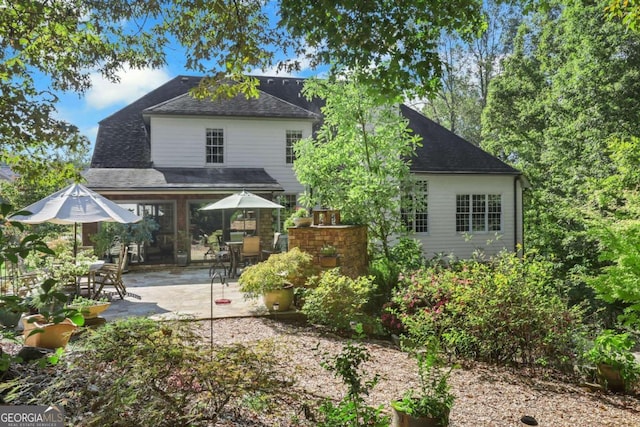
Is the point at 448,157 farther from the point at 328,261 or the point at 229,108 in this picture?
the point at 328,261

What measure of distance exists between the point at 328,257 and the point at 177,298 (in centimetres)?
366

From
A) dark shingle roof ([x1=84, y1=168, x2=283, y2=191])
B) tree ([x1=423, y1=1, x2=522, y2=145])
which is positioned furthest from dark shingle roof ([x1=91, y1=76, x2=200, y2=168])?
tree ([x1=423, y1=1, x2=522, y2=145])

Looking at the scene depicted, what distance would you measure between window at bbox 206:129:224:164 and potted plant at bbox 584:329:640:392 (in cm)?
1459

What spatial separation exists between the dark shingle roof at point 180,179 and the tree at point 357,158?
13.4 feet

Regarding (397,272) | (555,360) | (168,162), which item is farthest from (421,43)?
(168,162)

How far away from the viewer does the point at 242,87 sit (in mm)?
5520

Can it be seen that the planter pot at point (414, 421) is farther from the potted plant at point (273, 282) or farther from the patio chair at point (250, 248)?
the patio chair at point (250, 248)

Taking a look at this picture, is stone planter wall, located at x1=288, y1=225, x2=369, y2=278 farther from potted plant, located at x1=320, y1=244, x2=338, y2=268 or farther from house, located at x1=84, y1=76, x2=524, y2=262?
house, located at x1=84, y1=76, x2=524, y2=262

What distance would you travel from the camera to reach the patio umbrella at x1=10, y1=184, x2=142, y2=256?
827 cm

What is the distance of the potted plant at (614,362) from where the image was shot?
18.1 ft

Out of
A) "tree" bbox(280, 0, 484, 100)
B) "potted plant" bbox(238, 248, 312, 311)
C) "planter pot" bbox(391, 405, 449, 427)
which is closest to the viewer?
"planter pot" bbox(391, 405, 449, 427)

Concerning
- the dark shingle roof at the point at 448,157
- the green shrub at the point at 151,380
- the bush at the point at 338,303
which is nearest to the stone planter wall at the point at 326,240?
the bush at the point at 338,303

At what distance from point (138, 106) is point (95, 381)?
1960 cm

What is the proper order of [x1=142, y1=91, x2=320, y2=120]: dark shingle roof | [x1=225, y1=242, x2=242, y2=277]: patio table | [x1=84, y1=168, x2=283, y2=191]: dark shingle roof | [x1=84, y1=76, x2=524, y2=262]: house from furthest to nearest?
[x1=142, y1=91, x2=320, y2=120]: dark shingle roof < [x1=84, y1=76, x2=524, y2=262]: house < [x1=84, y1=168, x2=283, y2=191]: dark shingle roof < [x1=225, y1=242, x2=242, y2=277]: patio table
